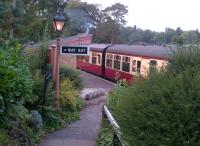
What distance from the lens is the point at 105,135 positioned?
30.0ft

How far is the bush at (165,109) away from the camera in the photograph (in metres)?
4.34

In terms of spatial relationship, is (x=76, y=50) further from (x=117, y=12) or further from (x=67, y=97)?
(x=117, y=12)

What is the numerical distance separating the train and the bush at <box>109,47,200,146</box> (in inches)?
538

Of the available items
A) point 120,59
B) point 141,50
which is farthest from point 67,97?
point 120,59

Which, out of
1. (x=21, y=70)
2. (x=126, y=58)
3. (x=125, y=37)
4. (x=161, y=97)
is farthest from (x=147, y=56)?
(x=125, y=37)

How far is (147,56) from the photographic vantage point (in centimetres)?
2244

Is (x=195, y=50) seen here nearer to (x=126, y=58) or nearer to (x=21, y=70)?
(x=21, y=70)

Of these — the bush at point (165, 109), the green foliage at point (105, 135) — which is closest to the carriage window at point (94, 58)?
the green foliage at point (105, 135)

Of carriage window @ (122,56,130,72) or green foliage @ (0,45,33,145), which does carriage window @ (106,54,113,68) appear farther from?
green foliage @ (0,45,33,145)

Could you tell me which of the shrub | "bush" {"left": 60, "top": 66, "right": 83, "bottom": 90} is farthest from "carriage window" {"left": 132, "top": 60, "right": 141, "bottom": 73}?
the shrub

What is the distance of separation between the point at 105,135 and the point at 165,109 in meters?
4.78

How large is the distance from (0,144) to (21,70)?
1.82 meters

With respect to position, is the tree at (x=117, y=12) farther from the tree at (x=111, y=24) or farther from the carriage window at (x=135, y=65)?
the carriage window at (x=135, y=65)

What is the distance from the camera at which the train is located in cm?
2238
